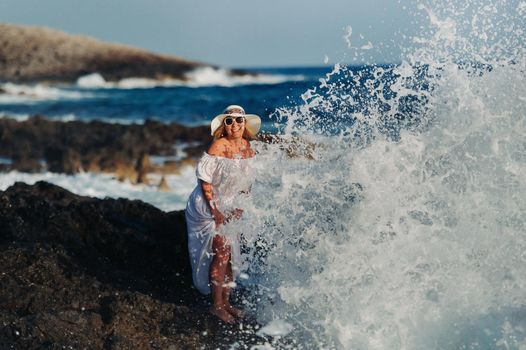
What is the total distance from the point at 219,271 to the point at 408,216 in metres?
1.36

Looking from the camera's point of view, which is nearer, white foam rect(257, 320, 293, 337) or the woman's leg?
white foam rect(257, 320, 293, 337)

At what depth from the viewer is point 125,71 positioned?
2078 inches

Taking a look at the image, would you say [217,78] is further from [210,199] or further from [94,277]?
[210,199]

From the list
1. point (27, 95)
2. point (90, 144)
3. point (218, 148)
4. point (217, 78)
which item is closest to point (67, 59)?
point (217, 78)

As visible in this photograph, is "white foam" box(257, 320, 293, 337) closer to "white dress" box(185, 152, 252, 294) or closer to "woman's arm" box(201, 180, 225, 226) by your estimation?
"white dress" box(185, 152, 252, 294)

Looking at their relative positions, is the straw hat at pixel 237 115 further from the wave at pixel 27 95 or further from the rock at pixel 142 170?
the wave at pixel 27 95

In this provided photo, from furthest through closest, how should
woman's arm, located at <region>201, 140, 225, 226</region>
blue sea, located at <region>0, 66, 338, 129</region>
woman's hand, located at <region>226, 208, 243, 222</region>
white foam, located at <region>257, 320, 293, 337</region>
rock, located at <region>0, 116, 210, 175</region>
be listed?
blue sea, located at <region>0, 66, 338, 129</region>, rock, located at <region>0, 116, 210, 175</region>, woman's hand, located at <region>226, 208, 243, 222</region>, woman's arm, located at <region>201, 140, 225, 226</region>, white foam, located at <region>257, 320, 293, 337</region>

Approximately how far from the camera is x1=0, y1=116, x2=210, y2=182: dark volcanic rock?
1281 centimetres

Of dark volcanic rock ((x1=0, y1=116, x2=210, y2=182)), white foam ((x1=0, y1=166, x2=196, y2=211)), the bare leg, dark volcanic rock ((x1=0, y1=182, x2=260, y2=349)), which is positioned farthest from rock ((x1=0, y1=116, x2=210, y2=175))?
the bare leg

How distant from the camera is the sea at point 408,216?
4547 millimetres

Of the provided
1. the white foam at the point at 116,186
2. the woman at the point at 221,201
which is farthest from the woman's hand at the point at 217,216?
the white foam at the point at 116,186

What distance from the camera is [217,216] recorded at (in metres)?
5.02

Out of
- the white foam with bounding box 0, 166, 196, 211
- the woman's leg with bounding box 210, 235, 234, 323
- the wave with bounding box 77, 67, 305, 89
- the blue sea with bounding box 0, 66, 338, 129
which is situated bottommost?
the woman's leg with bounding box 210, 235, 234, 323

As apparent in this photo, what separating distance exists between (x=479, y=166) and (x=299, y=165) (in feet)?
4.15
